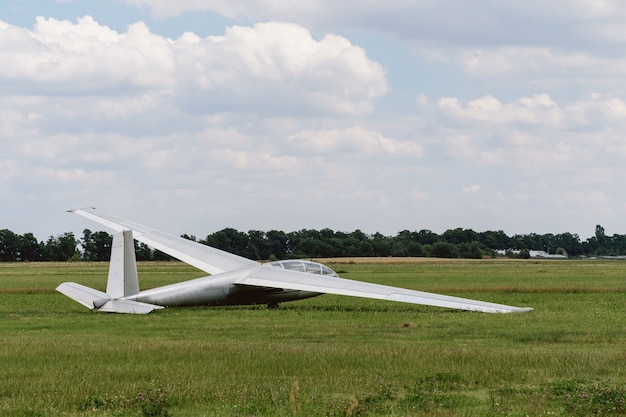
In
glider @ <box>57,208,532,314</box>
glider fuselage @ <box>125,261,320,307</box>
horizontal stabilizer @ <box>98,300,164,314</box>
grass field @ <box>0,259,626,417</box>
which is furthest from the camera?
glider fuselage @ <box>125,261,320,307</box>

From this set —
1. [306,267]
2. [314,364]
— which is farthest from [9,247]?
[314,364]

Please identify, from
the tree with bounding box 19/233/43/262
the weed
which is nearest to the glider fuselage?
the weed

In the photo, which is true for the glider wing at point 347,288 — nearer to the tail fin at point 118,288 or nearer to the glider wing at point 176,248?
the glider wing at point 176,248

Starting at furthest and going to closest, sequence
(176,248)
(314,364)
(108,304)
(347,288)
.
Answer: (176,248) → (347,288) → (108,304) → (314,364)

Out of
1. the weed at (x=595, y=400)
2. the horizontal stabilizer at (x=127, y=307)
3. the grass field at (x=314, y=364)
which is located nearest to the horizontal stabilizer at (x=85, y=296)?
the horizontal stabilizer at (x=127, y=307)

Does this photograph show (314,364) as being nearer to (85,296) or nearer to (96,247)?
(85,296)

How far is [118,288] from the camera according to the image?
26.3 m

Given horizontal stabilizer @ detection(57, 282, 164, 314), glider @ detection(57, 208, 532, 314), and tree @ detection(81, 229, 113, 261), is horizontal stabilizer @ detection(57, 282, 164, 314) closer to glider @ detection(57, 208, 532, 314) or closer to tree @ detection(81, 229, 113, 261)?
glider @ detection(57, 208, 532, 314)

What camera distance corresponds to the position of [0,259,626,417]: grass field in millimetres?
11328

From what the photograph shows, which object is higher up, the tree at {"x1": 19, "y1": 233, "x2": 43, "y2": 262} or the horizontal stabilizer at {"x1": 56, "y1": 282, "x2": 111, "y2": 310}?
the tree at {"x1": 19, "y1": 233, "x2": 43, "y2": 262}

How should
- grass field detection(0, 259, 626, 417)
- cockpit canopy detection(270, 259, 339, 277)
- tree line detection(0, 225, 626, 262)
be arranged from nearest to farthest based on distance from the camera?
1. grass field detection(0, 259, 626, 417)
2. cockpit canopy detection(270, 259, 339, 277)
3. tree line detection(0, 225, 626, 262)

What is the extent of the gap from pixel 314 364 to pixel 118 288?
506 inches

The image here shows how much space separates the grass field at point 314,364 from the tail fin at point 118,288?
15.1 inches

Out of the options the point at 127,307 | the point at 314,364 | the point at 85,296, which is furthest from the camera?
the point at 85,296
